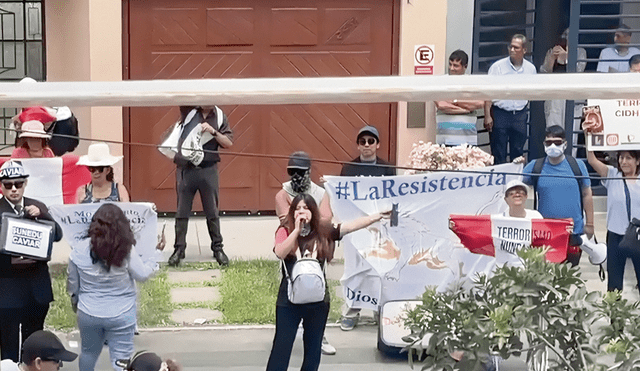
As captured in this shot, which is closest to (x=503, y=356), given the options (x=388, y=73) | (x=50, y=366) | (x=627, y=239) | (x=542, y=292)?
(x=542, y=292)

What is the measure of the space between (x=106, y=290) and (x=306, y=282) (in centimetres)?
126

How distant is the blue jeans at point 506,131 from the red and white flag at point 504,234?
508 centimetres

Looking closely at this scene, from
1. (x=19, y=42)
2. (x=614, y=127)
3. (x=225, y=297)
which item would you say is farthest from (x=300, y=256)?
(x=19, y=42)

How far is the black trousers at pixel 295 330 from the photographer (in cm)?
686

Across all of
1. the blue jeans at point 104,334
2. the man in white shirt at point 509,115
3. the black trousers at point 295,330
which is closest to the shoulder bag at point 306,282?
the black trousers at point 295,330

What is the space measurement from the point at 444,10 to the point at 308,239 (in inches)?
246

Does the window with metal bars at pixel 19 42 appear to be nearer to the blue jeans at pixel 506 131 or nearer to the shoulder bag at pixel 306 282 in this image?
the blue jeans at pixel 506 131

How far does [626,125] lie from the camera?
8.57 m

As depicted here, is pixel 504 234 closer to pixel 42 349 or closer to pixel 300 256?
pixel 300 256

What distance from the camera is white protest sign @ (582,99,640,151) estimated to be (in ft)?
27.8

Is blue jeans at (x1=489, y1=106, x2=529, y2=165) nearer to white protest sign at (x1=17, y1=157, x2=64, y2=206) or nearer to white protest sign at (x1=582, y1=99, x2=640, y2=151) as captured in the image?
white protest sign at (x1=582, y1=99, x2=640, y2=151)

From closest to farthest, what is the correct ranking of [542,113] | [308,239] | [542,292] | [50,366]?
[542,292] → [50,366] → [308,239] → [542,113]

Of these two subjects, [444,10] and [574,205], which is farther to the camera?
[444,10]

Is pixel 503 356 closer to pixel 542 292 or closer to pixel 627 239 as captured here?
pixel 542 292
